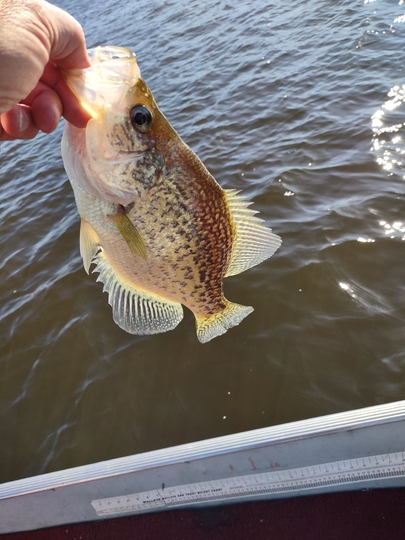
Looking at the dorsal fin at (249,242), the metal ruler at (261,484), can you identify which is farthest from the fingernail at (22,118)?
the metal ruler at (261,484)

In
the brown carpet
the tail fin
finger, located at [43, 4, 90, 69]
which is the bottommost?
the brown carpet

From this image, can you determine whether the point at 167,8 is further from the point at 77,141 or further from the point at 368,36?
the point at 77,141

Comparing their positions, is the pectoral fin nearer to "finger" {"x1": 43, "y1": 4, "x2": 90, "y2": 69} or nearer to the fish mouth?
the fish mouth

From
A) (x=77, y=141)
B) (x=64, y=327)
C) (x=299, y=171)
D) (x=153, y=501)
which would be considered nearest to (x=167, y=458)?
(x=153, y=501)

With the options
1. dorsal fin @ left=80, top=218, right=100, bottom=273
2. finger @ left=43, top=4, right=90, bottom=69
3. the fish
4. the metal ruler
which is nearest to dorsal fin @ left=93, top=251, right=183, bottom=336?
the fish

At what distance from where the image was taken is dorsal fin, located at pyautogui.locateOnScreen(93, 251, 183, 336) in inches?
96.7

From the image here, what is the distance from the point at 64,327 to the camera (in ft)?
16.6

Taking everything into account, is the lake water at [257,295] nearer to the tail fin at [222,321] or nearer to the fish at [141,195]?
the tail fin at [222,321]

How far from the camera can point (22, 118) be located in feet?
6.51

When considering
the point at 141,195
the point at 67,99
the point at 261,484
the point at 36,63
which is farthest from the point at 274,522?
the point at 36,63

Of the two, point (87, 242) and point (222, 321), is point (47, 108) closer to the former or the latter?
point (87, 242)

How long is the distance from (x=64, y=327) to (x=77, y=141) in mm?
3496

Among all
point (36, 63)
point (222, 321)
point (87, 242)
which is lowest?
point (222, 321)

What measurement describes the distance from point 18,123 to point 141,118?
22.8 inches
